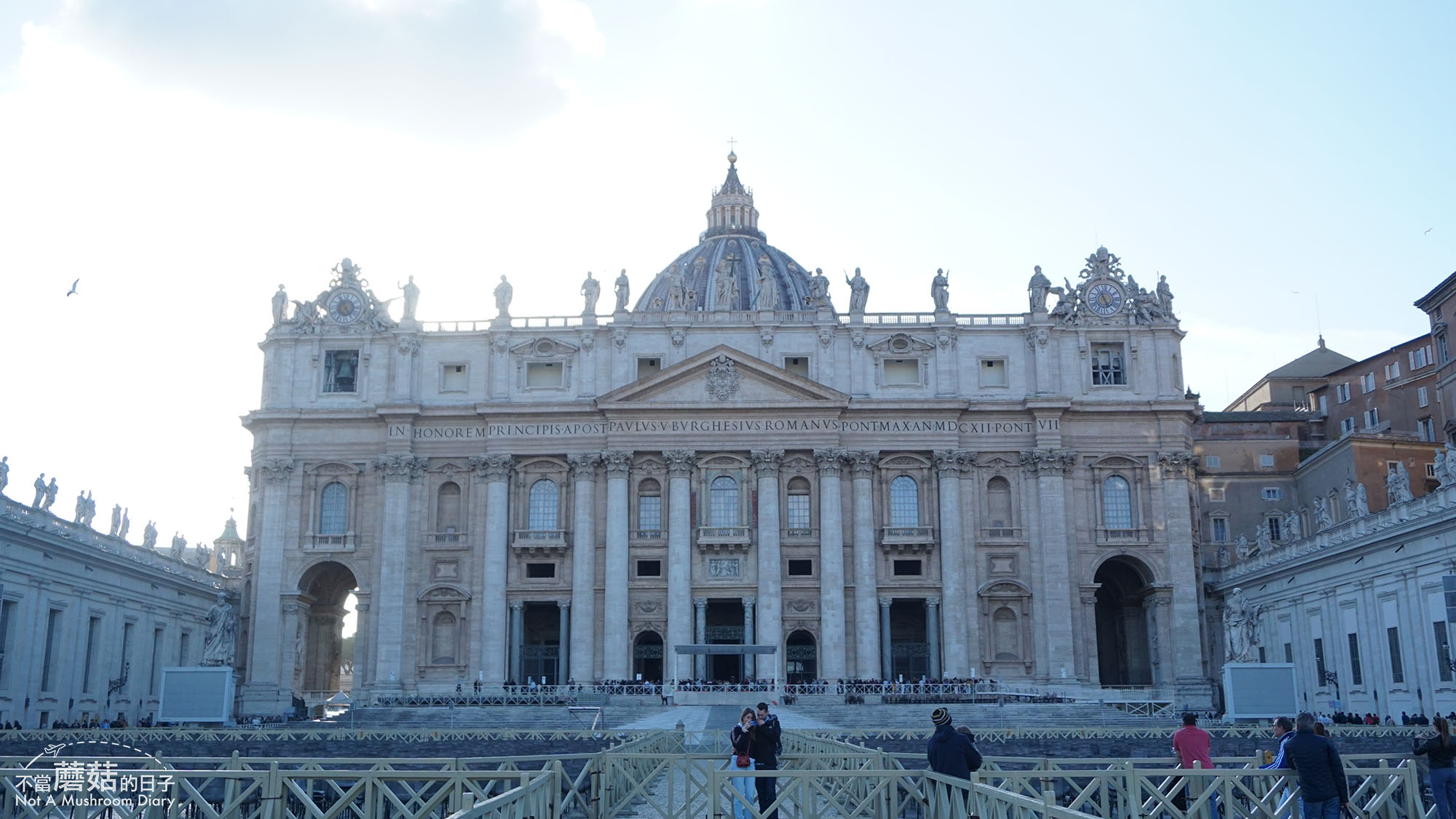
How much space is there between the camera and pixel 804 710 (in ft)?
181

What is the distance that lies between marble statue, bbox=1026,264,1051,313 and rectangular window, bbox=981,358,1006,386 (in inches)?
125

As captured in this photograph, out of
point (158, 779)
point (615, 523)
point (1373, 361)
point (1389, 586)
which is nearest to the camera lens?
point (158, 779)

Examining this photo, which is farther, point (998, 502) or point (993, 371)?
point (993, 371)

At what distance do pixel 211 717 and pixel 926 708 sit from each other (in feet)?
89.6

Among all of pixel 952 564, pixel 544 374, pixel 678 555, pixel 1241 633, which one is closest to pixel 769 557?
pixel 678 555

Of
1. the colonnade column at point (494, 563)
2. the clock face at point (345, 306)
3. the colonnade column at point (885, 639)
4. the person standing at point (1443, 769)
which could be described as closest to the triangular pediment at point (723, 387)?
the colonnade column at point (494, 563)

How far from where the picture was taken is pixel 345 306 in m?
72.8

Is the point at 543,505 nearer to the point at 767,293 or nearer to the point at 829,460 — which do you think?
the point at 829,460

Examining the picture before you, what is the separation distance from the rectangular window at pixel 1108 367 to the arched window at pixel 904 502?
10723 millimetres

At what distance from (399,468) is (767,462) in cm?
1819

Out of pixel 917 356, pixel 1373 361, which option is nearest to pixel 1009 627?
pixel 917 356

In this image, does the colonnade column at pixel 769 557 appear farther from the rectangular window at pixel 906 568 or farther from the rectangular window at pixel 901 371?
the rectangular window at pixel 901 371

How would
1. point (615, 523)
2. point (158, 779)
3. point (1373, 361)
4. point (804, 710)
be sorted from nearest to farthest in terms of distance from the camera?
1. point (158, 779)
2. point (804, 710)
3. point (615, 523)
4. point (1373, 361)

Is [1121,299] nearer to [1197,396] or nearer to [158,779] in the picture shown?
[1197,396]
